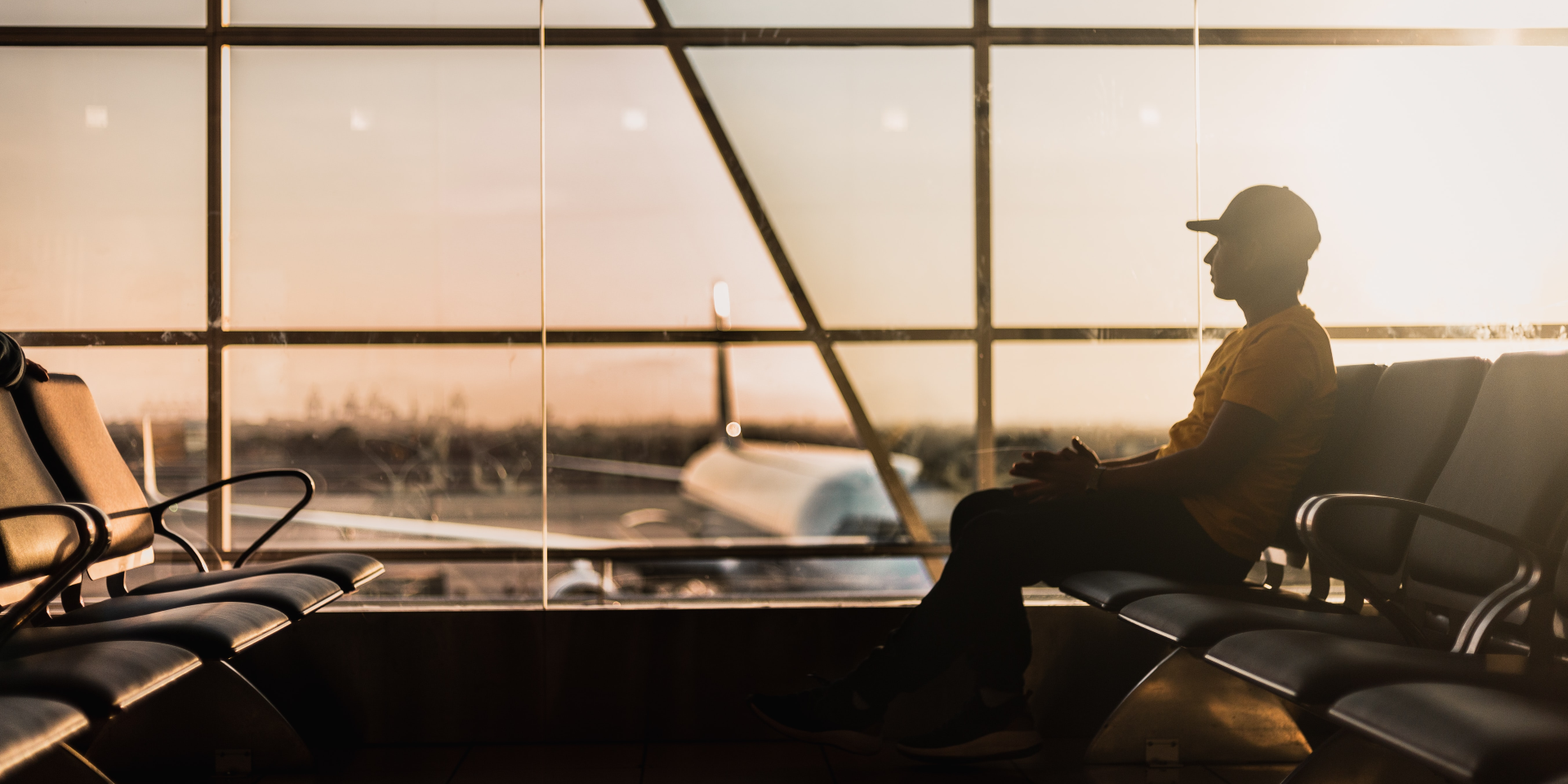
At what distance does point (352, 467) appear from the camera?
113 inches

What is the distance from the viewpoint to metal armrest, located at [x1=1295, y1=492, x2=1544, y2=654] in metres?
1.52

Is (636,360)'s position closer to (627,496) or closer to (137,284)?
(627,496)

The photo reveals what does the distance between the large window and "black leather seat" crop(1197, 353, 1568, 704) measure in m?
1.11

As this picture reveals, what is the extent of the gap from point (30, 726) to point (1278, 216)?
2357mm

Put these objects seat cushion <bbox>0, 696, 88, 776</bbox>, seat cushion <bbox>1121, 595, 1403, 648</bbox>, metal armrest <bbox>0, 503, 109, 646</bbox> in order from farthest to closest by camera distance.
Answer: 1. seat cushion <bbox>1121, 595, 1403, 648</bbox>
2. metal armrest <bbox>0, 503, 109, 646</bbox>
3. seat cushion <bbox>0, 696, 88, 776</bbox>

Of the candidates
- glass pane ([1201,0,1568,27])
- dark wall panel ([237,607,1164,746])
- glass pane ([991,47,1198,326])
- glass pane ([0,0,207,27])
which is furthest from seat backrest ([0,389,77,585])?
glass pane ([1201,0,1568,27])

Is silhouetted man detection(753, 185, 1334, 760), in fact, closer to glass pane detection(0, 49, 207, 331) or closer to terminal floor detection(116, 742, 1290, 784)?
terminal floor detection(116, 742, 1290, 784)

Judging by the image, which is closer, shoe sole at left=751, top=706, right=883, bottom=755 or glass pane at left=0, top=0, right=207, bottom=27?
shoe sole at left=751, top=706, right=883, bottom=755

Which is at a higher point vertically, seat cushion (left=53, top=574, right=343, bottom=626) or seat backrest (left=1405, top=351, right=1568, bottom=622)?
seat backrest (left=1405, top=351, right=1568, bottom=622)

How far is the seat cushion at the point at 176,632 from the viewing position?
153cm

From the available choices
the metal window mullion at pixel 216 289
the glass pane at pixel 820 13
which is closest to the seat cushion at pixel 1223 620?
the glass pane at pixel 820 13

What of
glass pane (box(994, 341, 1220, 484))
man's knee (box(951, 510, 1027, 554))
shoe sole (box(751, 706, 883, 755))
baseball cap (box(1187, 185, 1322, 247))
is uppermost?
baseball cap (box(1187, 185, 1322, 247))

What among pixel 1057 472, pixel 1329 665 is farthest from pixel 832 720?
pixel 1329 665

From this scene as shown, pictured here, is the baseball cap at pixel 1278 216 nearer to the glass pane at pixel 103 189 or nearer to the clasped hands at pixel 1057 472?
the clasped hands at pixel 1057 472
